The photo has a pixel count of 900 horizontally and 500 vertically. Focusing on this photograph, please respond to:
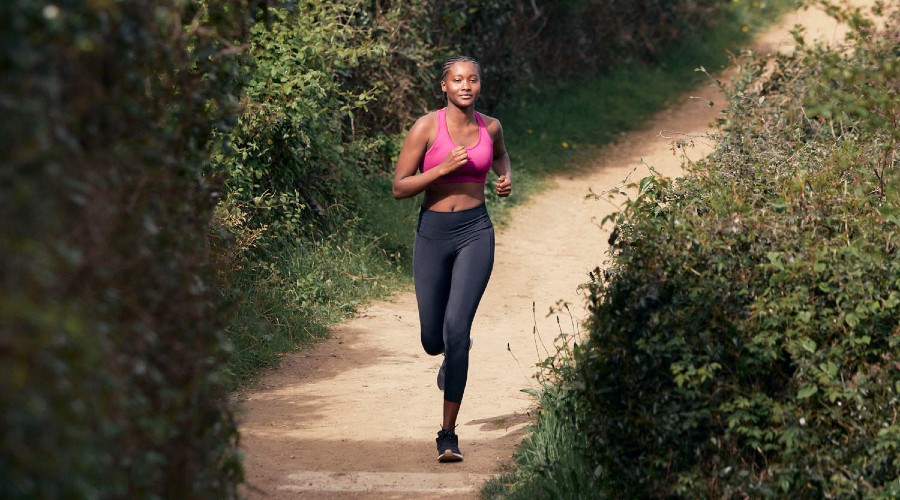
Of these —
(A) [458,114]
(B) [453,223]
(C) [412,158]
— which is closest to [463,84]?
(A) [458,114]

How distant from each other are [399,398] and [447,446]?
1.41m

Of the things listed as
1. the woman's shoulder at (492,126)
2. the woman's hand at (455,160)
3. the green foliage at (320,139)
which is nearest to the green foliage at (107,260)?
the woman's hand at (455,160)

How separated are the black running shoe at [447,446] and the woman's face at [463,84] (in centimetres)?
158

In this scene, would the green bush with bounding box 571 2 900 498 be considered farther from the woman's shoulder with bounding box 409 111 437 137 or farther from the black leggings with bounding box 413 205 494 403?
the woman's shoulder with bounding box 409 111 437 137

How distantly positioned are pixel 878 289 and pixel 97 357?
119 inches

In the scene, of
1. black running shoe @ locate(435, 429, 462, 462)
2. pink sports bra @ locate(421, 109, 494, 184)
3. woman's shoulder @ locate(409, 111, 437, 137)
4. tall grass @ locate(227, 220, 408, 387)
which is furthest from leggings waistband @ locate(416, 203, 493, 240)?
tall grass @ locate(227, 220, 408, 387)

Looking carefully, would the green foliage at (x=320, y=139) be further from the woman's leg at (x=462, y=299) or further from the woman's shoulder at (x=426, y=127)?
the woman's leg at (x=462, y=299)

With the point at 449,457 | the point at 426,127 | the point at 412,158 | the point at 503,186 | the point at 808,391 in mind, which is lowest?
the point at 449,457

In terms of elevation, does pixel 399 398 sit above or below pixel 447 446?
below

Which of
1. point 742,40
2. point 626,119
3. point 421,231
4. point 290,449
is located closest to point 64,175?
point 421,231

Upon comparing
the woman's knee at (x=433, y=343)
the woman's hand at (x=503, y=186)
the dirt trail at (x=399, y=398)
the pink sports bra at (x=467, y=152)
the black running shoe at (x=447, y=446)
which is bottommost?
the dirt trail at (x=399, y=398)

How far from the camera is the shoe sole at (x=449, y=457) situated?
5730 mm

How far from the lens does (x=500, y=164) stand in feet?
20.1

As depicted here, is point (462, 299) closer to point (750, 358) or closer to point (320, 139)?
point (750, 358)
